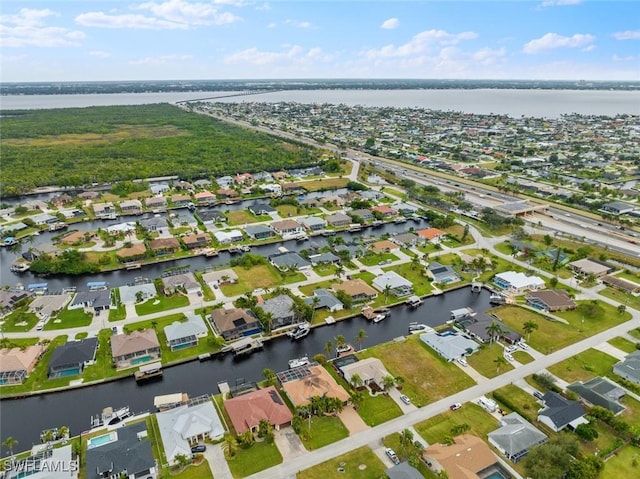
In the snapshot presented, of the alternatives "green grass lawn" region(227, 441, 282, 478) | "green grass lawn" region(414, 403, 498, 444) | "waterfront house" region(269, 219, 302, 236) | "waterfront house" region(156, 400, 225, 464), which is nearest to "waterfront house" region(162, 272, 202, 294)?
"waterfront house" region(156, 400, 225, 464)

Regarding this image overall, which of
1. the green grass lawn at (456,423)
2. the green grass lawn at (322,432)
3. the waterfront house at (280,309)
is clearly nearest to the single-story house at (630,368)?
the green grass lawn at (456,423)

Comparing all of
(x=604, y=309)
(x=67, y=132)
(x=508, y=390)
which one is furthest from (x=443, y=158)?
(x=67, y=132)

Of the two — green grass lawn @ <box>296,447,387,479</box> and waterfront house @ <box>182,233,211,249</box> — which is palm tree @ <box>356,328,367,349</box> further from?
waterfront house @ <box>182,233,211,249</box>

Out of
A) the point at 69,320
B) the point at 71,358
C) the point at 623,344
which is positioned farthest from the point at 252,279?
the point at 623,344

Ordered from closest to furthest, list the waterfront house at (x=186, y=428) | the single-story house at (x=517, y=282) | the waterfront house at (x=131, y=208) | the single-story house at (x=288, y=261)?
the waterfront house at (x=186, y=428) < the single-story house at (x=517, y=282) < the single-story house at (x=288, y=261) < the waterfront house at (x=131, y=208)

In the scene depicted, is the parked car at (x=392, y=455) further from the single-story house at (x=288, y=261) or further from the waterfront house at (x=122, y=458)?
the single-story house at (x=288, y=261)

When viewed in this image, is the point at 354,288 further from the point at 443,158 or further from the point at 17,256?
the point at 443,158
